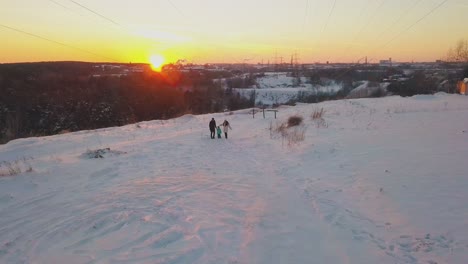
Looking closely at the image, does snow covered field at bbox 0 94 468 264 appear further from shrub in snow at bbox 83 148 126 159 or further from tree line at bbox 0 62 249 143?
tree line at bbox 0 62 249 143

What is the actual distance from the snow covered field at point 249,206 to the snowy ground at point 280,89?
67255 millimetres

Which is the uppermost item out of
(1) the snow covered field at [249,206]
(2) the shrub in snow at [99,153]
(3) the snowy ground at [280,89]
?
(3) the snowy ground at [280,89]

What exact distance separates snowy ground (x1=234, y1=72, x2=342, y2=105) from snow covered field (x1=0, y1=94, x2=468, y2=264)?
6726 centimetres

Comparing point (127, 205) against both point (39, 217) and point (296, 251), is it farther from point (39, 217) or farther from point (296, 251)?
point (296, 251)

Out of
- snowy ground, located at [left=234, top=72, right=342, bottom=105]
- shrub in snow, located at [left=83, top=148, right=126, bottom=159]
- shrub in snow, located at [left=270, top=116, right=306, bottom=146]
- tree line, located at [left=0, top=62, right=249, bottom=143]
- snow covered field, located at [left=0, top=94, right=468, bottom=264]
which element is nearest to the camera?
snow covered field, located at [left=0, top=94, right=468, bottom=264]

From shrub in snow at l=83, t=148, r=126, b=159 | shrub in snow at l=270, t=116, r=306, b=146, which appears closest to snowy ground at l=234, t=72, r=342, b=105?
shrub in snow at l=270, t=116, r=306, b=146

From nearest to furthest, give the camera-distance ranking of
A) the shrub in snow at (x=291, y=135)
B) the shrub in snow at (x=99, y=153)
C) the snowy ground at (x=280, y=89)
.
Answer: the shrub in snow at (x=99, y=153), the shrub in snow at (x=291, y=135), the snowy ground at (x=280, y=89)

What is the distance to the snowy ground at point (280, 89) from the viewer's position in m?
87.8

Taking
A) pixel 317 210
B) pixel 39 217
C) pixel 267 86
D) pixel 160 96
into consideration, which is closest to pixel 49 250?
pixel 39 217

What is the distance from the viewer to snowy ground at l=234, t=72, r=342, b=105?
87.8m

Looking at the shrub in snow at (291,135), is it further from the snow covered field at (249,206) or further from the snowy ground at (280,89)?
the snowy ground at (280,89)

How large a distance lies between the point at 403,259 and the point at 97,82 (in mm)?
62466

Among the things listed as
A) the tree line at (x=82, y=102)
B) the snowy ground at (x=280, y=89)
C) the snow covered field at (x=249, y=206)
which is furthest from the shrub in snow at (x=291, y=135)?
the snowy ground at (x=280, y=89)

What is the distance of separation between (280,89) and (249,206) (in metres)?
93.6
